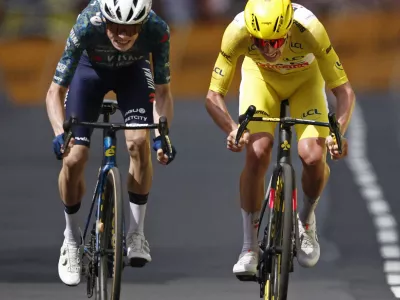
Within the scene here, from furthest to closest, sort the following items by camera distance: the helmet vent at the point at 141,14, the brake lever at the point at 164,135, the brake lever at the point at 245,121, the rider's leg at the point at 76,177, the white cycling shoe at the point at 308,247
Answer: the white cycling shoe at the point at 308,247, the rider's leg at the point at 76,177, the helmet vent at the point at 141,14, the brake lever at the point at 245,121, the brake lever at the point at 164,135

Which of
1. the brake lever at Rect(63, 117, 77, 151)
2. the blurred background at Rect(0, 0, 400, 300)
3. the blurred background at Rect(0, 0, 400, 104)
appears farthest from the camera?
the blurred background at Rect(0, 0, 400, 104)

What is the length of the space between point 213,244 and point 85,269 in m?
4.00

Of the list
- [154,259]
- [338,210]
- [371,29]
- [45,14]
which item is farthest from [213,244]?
[371,29]

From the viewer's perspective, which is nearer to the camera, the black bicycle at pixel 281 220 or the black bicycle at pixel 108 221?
the black bicycle at pixel 108 221

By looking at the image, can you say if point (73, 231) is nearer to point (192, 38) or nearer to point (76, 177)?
point (76, 177)

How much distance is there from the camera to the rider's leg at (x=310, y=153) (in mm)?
11883

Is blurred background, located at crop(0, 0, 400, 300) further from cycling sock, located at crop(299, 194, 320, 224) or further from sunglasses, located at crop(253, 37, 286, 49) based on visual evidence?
sunglasses, located at crop(253, 37, 286, 49)

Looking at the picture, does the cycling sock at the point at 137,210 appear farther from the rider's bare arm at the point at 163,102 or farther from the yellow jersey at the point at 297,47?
the yellow jersey at the point at 297,47

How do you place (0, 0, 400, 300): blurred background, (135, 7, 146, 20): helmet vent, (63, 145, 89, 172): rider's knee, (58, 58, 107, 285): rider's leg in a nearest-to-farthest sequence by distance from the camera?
(135, 7, 146, 20): helmet vent
(63, 145, 89, 172): rider's knee
(58, 58, 107, 285): rider's leg
(0, 0, 400, 300): blurred background

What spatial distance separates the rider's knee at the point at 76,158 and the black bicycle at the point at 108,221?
0.33 metres

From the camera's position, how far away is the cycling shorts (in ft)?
38.9

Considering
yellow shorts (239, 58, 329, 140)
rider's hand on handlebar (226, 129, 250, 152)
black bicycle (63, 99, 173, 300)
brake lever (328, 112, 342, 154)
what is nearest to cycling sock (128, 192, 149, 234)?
black bicycle (63, 99, 173, 300)

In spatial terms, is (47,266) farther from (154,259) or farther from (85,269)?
(85,269)

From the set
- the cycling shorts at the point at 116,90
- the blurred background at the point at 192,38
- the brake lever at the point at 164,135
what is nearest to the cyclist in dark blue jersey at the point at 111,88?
the cycling shorts at the point at 116,90
